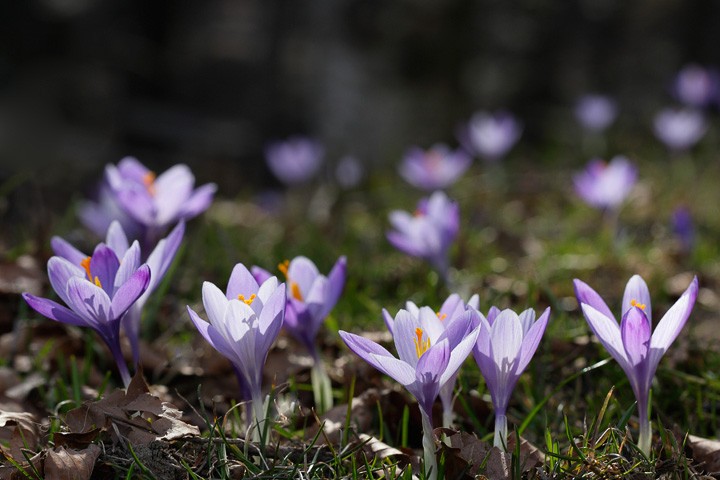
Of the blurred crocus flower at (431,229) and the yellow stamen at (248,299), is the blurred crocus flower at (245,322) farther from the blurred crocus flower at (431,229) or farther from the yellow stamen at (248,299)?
the blurred crocus flower at (431,229)

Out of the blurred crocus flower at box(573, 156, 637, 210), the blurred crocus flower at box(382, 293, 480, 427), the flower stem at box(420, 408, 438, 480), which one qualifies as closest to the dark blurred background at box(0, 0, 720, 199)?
the blurred crocus flower at box(573, 156, 637, 210)

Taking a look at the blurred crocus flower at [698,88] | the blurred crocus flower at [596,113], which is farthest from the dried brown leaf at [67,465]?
the blurred crocus flower at [698,88]

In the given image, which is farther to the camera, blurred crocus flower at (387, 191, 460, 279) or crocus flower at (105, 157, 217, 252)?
blurred crocus flower at (387, 191, 460, 279)

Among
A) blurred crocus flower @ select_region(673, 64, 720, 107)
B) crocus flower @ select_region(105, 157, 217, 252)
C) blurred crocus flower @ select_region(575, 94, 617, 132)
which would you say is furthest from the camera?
blurred crocus flower @ select_region(673, 64, 720, 107)

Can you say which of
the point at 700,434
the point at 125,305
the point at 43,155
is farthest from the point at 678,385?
the point at 43,155

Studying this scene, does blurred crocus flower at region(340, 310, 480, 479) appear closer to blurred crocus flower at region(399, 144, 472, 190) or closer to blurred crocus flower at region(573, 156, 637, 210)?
A: blurred crocus flower at region(573, 156, 637, 210)

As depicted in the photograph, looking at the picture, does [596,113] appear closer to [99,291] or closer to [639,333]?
[639,333]

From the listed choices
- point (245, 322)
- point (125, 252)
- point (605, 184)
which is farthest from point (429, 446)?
point (605, 184)
